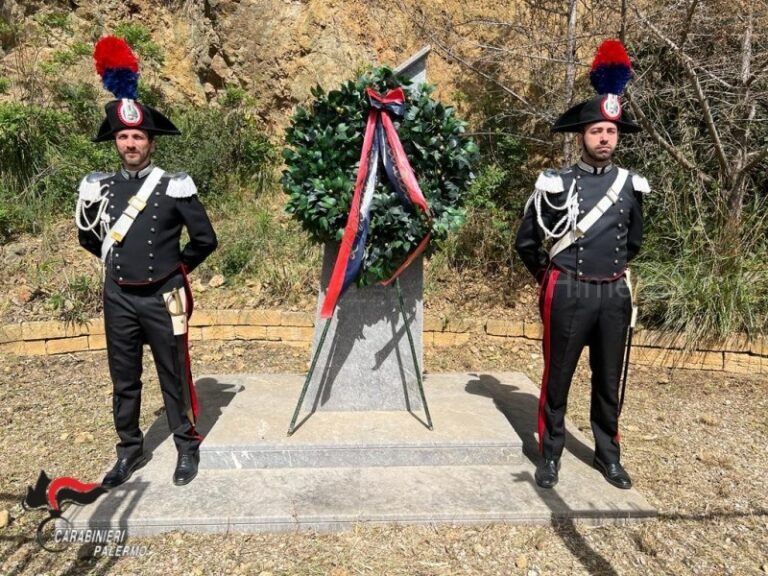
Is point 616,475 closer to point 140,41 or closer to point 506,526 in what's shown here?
point 506,526

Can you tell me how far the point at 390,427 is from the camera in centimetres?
339

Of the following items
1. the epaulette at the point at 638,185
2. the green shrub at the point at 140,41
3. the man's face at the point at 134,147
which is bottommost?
the epaulette at the point at 638,185

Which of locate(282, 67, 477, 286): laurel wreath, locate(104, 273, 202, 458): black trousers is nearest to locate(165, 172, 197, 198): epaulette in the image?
locate(104, 273, 202, 458): black trousers

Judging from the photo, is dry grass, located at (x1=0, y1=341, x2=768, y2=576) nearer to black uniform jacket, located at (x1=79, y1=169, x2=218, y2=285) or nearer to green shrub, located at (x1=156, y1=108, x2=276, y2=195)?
black uniform jacket, located at (x1=79, y1=169, x2=218, y2=285)

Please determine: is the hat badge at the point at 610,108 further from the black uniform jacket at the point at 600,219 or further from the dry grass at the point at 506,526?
the dry grass at the point at 506,526

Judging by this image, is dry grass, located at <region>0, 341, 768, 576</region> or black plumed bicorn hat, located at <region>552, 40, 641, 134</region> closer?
dry grass, located at <region>0, 341, 768, 576</region>

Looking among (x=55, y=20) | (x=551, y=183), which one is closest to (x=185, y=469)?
(x=551, y=183)

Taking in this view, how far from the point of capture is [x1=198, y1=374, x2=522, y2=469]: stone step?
10.3 feet

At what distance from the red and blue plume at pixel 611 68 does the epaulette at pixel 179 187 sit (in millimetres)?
2297

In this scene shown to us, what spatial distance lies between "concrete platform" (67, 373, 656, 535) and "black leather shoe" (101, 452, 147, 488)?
46 millimetres

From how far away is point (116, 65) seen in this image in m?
2.69

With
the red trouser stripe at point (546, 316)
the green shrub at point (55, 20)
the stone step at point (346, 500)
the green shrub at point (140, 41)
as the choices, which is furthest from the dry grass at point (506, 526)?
the green shrub at point (55, 20)

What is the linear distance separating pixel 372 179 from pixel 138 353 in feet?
5.61

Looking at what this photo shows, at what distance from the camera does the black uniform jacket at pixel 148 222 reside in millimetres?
2822
